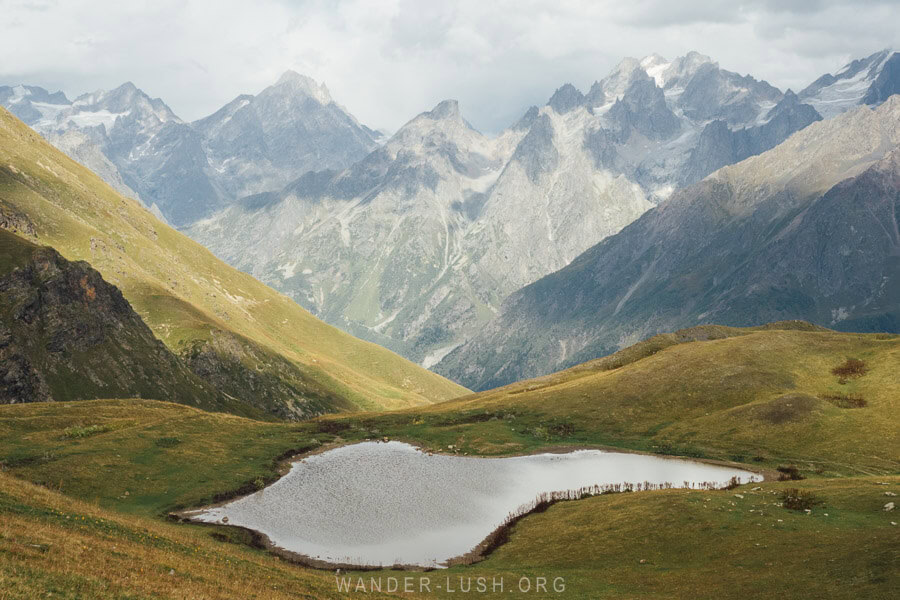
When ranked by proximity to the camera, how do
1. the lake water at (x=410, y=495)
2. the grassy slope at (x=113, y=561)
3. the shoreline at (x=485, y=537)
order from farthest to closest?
the lake water at (x=410, y=495)
the shoreline at (x=485, y=537)
the grassy slope at (x=113, y=561)

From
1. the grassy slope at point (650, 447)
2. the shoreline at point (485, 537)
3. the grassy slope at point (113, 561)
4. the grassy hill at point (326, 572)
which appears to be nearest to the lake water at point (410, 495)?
the shoreline at point (485, 537)

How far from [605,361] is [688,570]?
11240 cm

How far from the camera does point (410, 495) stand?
220 ft

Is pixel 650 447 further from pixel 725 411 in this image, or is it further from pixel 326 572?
pixel 326 572

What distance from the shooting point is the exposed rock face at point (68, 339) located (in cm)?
12050

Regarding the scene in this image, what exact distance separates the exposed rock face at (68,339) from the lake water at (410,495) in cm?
7016

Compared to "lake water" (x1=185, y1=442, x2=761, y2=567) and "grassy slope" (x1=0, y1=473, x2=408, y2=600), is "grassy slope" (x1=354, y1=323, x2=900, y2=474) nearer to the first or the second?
"lake water" (x1=185, y1=442, x2=761, y2=567)

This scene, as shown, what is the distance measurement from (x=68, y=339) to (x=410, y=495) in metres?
105

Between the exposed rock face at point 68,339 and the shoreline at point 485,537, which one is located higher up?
the exposed rock face at point 68,339

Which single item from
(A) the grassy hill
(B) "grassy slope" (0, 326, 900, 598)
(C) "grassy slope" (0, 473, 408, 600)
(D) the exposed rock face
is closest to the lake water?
(A) the grassy hill

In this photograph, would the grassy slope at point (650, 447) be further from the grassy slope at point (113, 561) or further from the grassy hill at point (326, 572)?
the grassy slope at point (113, 561)

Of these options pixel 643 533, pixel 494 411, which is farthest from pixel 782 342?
pixel 643 533

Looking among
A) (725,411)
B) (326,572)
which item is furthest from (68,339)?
(725,411)

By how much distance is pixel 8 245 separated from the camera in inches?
5453
